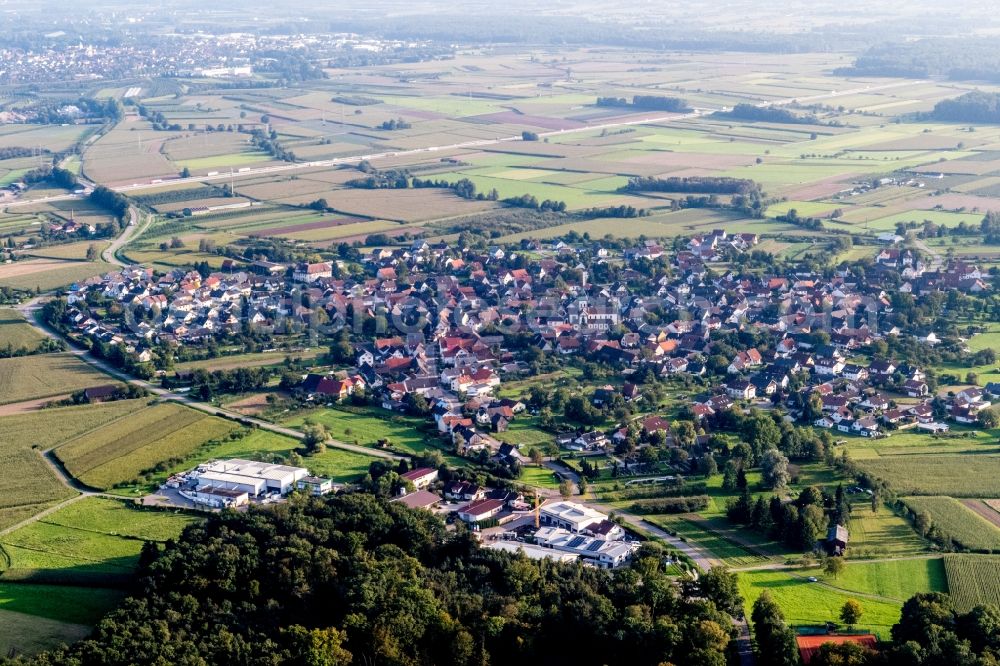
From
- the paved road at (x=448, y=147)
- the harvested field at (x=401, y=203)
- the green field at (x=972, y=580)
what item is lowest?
the green field at (x=972, y=580)

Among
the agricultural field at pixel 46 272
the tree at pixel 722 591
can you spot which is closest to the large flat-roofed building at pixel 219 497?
the tree at pixel 722 591

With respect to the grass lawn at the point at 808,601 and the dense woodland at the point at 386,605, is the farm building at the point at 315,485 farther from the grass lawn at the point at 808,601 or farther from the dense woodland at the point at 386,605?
the grass lawn at the point at 808,601

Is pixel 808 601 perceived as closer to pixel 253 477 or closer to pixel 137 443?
pixel 253 477

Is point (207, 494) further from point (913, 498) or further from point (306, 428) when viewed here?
point (913, 498)

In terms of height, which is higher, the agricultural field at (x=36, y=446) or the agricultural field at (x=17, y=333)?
the agricultural field at (x=17, y=333)

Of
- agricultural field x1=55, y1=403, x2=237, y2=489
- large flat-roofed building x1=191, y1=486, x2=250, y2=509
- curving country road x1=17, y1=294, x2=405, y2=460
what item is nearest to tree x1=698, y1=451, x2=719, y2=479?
curving country road x1=17, y1=294, x2=405, y2=460

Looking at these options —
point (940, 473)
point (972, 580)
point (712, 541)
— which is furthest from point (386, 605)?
point (940, 473)
